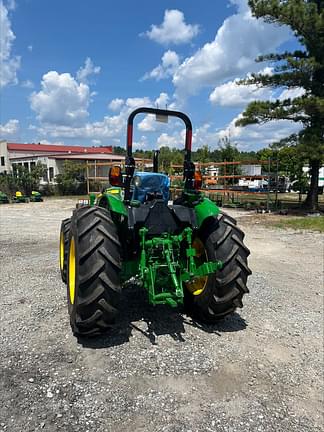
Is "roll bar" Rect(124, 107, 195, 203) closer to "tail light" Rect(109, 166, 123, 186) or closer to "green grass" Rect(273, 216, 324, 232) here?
"tail light" Rect(109, 166, 123, 186)

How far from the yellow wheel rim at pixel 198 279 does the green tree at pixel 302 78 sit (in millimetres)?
11445

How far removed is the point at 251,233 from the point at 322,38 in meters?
9.24

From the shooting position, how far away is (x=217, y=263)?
3.62 meters

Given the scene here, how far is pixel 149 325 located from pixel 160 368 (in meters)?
0.83

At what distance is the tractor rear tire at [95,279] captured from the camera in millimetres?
3338

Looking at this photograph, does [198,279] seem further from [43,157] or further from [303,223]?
[43,157]

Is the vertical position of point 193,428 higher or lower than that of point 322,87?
lower

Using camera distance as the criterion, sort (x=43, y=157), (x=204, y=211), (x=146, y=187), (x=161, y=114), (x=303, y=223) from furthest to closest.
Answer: (x=43, y=157), (x=303, y=223), (x=146, y=187), (x=161, y=114), (x=204, y=211)

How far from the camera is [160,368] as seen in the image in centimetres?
322

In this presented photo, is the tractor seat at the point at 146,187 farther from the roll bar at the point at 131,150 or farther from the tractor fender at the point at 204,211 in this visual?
the tractor fender at the point at 204,211

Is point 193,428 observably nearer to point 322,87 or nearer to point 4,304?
point 4,304

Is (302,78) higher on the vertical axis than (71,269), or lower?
higher

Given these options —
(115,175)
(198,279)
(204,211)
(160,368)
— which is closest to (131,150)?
(115,175)

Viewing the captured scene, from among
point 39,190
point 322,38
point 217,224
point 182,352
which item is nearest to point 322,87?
point 322,38
